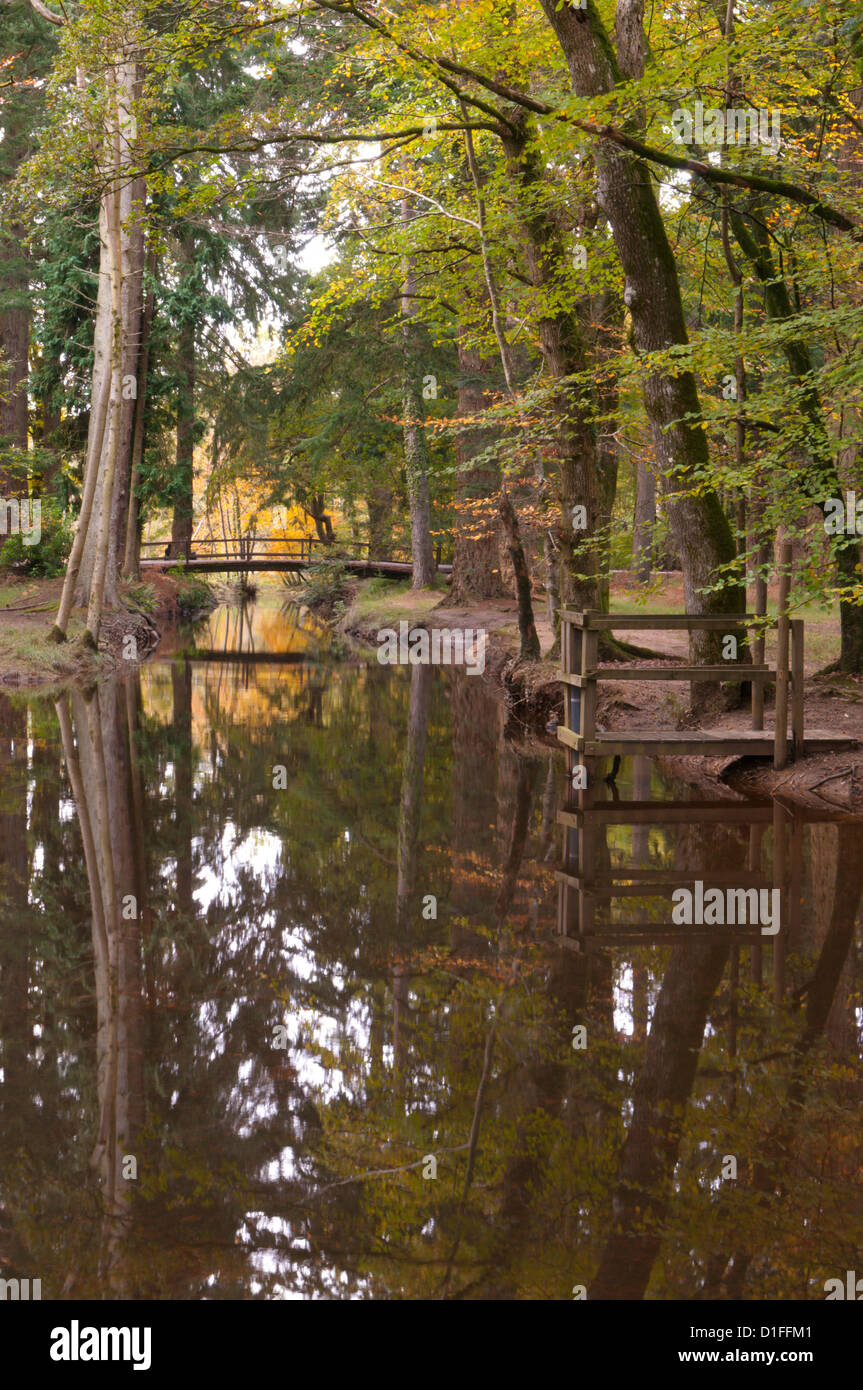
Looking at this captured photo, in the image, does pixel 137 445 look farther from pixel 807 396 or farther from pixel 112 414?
pixel 807 396

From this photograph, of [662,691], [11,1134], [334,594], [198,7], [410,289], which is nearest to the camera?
[11,1134]

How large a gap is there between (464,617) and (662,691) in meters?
10.5

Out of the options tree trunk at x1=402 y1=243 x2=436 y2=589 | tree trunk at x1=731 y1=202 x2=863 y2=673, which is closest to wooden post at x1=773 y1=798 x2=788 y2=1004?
tree trunk at x1=731 y1=202 x2=863 y2=673

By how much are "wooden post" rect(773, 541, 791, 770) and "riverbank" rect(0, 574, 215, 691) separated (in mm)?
11529

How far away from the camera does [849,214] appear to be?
1178 cm

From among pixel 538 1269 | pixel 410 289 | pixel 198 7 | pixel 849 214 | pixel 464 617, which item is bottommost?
pixel 538 1269

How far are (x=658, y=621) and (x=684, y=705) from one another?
295 cm

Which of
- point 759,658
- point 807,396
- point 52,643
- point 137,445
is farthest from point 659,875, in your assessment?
point 137,445

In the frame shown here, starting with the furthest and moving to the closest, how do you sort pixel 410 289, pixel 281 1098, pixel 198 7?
pixel 410 289 < pixel 198 7 < pixel 281 1098

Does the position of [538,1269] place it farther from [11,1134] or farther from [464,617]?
[464,617]

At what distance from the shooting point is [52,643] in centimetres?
1944

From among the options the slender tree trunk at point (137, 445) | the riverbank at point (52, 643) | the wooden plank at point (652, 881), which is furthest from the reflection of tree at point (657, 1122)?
the slender tree trunk at point (137, 445)

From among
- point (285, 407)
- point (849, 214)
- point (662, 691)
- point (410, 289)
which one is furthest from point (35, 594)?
point (849, 214)

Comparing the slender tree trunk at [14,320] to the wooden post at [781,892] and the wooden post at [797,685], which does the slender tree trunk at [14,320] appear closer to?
the wooden post at [797,685]
